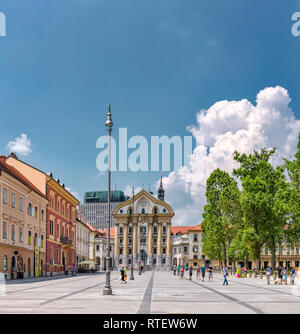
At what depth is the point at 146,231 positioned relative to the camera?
5315 inches

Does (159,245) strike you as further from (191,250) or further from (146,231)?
(191,250)

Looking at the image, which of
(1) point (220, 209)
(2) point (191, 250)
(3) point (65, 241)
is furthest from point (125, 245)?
(1) point (220, 209)

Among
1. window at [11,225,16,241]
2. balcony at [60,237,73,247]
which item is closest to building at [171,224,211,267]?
balcony at [60,237,73,247]

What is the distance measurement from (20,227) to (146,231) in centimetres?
9002

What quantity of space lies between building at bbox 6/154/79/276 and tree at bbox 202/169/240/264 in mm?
20611

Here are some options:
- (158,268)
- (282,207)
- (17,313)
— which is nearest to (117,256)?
(158,268)

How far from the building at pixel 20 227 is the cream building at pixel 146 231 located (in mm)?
A: 78641

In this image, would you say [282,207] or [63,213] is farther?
[63,213]

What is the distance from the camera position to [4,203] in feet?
137

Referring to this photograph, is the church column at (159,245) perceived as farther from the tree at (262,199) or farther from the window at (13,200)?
the window at (13,200)

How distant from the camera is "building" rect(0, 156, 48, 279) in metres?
41.6

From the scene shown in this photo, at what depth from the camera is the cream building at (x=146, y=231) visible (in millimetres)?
132000
